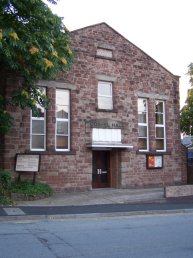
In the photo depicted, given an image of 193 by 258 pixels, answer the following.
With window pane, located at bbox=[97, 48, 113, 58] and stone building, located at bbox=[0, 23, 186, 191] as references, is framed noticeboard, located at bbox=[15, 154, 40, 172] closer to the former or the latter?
stone building, located at bbox=[0, 23, 186, 191]

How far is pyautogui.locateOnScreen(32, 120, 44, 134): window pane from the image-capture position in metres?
18.6

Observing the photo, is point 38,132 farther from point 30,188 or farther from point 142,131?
point 142,131

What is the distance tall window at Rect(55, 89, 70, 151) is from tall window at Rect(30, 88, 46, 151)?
0.70 metres

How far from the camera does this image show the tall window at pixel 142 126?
21688mm

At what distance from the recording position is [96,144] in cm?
1950

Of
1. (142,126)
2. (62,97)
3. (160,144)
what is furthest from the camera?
(160,144)

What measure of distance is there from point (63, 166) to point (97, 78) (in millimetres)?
4800

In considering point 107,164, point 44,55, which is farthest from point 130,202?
point 44,55

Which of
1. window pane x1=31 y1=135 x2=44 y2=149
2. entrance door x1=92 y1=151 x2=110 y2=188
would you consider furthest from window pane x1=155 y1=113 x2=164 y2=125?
window pane x1=31 y1=135 x2=44 y2=149

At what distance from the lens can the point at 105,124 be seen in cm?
2012

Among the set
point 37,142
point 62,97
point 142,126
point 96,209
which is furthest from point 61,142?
point 96,209

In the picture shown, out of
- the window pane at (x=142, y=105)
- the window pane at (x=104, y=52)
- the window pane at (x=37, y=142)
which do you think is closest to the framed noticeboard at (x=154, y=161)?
the window pane at (x=142, y=105)

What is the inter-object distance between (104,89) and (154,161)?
15.4 feet

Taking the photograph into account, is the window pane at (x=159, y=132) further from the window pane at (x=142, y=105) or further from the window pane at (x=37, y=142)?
the window pane at (x=37, y=142)
